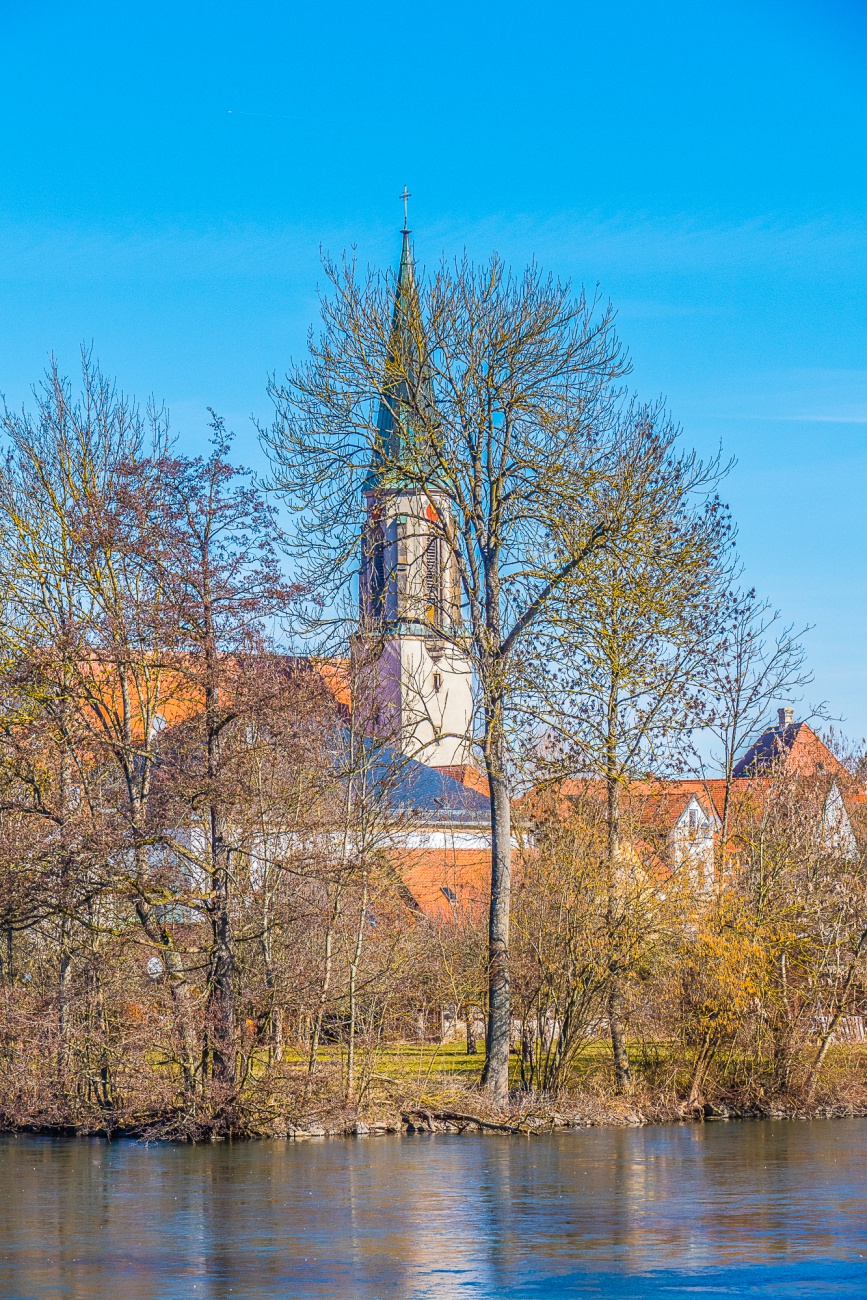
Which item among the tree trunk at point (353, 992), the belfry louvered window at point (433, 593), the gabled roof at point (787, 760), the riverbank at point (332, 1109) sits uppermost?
the belfry louvered window at point (433, 593)

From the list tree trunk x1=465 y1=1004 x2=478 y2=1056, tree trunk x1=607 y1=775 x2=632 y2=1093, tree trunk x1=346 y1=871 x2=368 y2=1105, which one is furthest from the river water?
tree trunk x1=465 y1=1004 x2=478 y2=1056

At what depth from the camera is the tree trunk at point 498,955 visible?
2580cm

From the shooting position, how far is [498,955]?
85.3ft

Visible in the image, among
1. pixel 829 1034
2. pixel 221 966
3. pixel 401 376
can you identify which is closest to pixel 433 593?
pixel 401 376

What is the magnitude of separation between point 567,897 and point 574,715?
124 inches

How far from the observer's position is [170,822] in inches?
891

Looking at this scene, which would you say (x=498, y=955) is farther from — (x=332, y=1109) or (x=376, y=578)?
(x=376, y=578)

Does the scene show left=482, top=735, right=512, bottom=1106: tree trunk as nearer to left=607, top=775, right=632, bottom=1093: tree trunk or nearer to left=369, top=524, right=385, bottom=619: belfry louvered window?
left=607, top=775, right=632, bottom=1093: tree trunk

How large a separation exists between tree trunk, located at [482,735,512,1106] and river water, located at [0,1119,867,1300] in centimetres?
286

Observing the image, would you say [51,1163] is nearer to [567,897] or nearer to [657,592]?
[567,897]

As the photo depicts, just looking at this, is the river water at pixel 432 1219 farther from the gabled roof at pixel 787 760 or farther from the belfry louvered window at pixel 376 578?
the gabled roof at pixel 787 760

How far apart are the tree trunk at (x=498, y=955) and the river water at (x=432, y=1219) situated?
2.86m

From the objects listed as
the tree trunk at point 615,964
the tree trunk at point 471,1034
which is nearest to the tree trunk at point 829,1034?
the tree trunk at point 615,964

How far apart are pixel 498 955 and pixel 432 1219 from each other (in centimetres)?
1161
